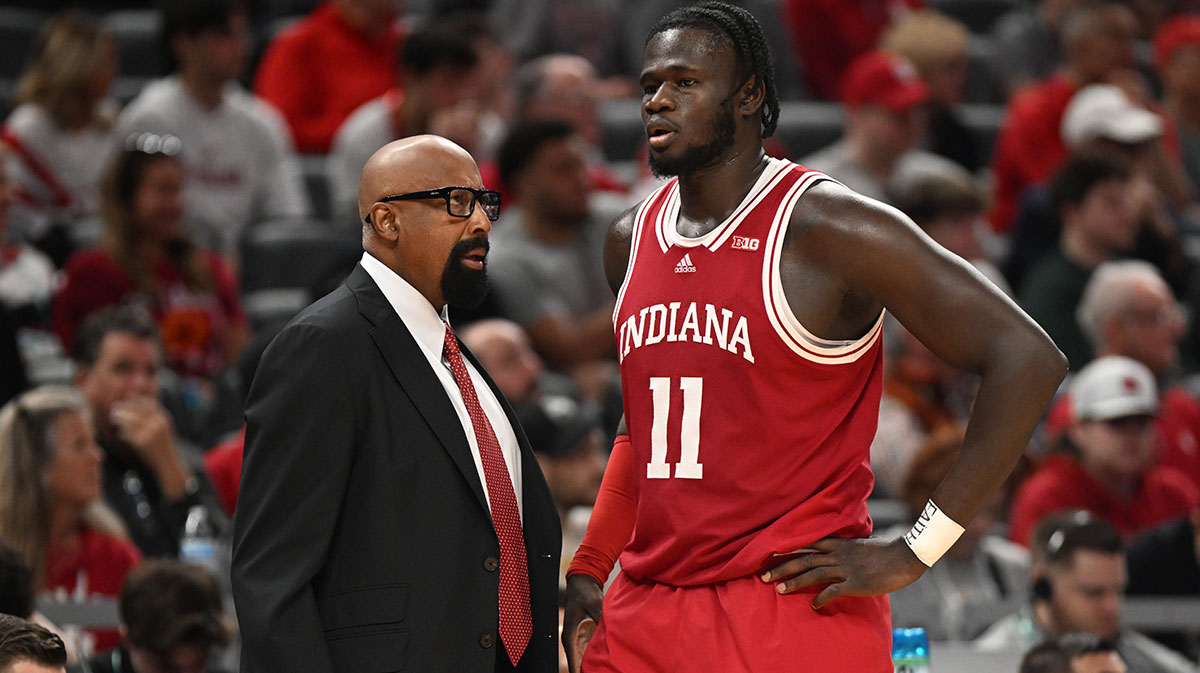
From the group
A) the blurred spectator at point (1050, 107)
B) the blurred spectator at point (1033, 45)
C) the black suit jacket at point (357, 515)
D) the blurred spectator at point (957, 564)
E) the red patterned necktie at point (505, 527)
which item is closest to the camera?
the black suit jacket at point (357, 515)

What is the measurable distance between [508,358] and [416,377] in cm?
328

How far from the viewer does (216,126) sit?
329 inches

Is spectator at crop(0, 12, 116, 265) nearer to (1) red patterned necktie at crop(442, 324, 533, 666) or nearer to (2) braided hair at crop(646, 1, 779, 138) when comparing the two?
(1) red patterned necktie at crop(442, 324, 533, 666)

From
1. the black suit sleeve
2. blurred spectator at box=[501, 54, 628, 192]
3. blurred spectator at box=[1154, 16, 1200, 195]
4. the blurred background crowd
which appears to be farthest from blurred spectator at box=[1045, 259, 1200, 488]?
the black suit sleeve

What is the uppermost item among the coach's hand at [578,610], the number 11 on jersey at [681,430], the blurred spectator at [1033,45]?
the blurred spectator at [1033,45]

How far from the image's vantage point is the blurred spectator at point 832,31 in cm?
1026

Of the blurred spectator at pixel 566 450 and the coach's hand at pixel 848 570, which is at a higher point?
the coach's hand at pixel 848 570

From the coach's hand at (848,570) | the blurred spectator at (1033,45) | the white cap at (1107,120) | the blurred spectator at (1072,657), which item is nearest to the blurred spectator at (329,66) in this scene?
the white cap at (1107,120)

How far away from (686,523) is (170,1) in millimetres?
5980

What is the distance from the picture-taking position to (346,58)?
30.1 ft

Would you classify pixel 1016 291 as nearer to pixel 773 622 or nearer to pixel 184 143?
pixel 184 143

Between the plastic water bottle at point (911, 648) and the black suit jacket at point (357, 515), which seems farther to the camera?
the plastic water bottle at point (911, 648)

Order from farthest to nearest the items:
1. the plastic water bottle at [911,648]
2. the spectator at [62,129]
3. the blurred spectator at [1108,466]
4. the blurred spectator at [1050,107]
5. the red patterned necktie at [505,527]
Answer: the blurred spectator at [1050,107] < the spectator at [62,129] < the blurred spectator at [1108,466] < the plastic water bottle at [911,648] < the red patterned necktie at [505,527]

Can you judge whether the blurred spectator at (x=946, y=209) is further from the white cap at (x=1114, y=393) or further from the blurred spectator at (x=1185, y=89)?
the blurred spectator at (x=1185, y=89)
